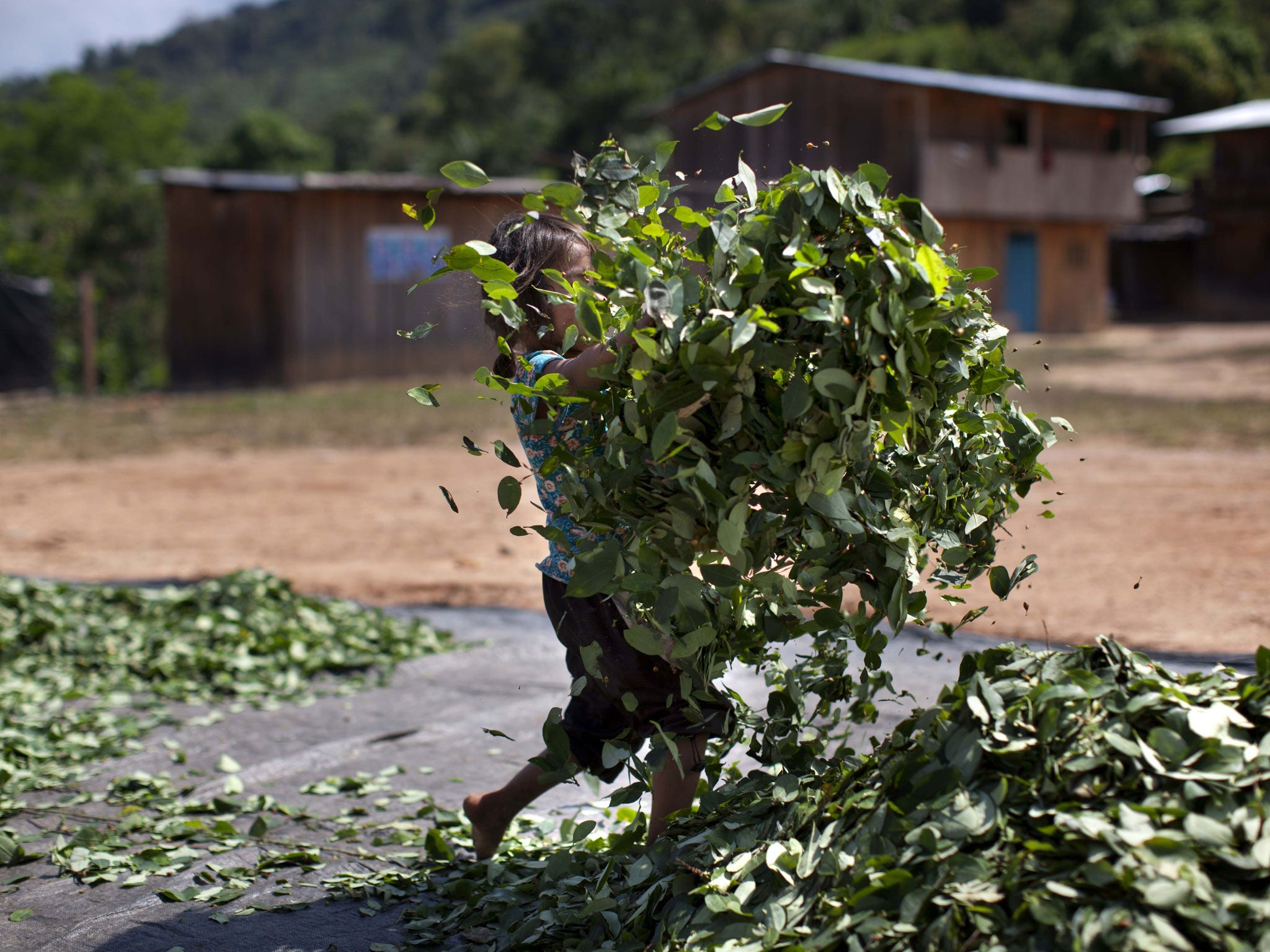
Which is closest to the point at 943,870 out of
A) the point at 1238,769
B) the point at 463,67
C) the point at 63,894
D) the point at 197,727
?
the point at 1238,769

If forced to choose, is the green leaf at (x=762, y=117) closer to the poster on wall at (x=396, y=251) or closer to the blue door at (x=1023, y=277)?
the poster on wall at (x=396, y=251)

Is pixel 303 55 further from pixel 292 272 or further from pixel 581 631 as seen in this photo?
pixel 581 631

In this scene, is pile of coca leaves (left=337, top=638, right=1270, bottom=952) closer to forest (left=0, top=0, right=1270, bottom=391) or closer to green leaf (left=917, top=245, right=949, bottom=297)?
green leaf (left=917, top=245, right=949, bottom=297)

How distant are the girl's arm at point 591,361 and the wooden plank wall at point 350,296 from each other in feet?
43.6

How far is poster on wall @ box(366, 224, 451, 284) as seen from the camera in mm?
15609

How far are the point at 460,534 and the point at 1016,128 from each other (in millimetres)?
21608

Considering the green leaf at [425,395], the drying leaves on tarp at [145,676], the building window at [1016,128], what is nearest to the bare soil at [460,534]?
the drying leaves on tarp at [145,676]

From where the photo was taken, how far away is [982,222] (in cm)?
2345

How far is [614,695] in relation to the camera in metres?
2.29

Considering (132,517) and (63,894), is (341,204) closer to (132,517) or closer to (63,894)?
(132,517)

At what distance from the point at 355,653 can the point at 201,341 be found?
41.8 feet

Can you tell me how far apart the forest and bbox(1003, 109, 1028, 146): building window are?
7814mm

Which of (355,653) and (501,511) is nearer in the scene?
(355,653)

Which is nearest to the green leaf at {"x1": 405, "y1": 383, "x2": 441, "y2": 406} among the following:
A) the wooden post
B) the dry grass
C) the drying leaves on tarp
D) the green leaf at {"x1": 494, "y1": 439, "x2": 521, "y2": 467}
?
the green leaf at {"x1": 494, "y1": 439, "x2": 521, "y2": 467}
